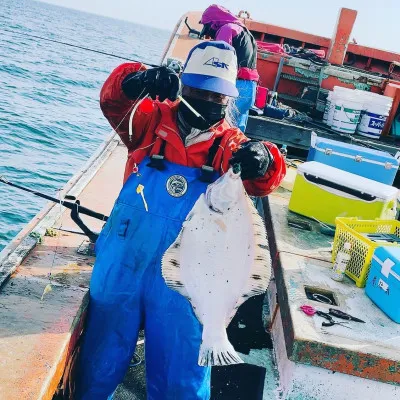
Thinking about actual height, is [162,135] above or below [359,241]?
above

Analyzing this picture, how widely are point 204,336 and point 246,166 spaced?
0.90m

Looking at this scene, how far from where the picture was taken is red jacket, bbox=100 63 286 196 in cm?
297

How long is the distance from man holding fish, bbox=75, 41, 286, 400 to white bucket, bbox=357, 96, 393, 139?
545cm

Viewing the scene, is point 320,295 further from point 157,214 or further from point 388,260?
point 157,214

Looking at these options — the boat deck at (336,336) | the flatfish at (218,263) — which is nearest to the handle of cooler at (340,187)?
the boat deck at (336,336)

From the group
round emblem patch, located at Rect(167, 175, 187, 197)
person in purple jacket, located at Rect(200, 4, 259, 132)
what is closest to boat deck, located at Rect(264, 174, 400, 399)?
round emblem patch, located at Rect(167, 175, 187, 197)

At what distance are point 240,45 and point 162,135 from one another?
3454mm

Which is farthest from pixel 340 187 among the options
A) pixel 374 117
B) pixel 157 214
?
pixel 374 117

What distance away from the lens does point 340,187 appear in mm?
4664

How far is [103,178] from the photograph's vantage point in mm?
5949

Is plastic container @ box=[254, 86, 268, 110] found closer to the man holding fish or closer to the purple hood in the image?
the purple hood

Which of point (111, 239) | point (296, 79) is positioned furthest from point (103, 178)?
point (296, 79)

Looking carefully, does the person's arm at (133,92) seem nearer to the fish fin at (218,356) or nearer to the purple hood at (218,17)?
the fish fin at (218,356)

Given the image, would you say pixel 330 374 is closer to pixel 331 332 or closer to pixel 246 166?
pixel 331 332
